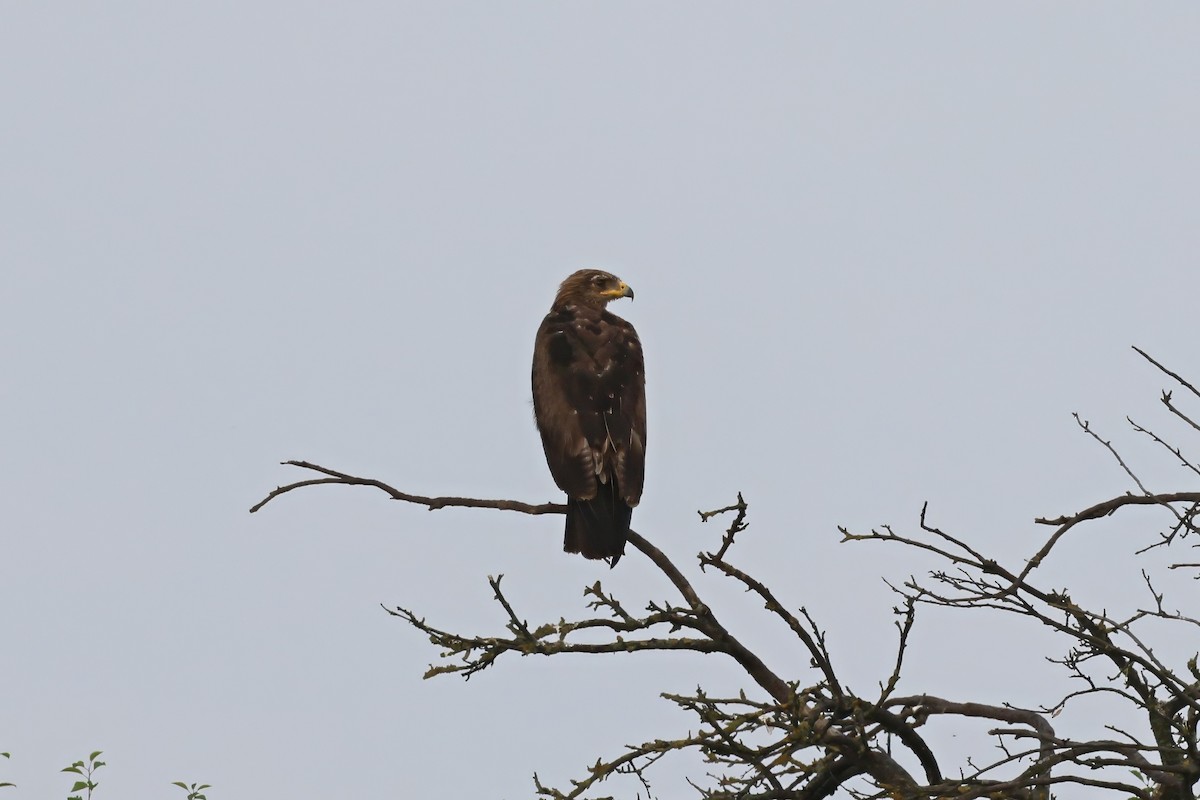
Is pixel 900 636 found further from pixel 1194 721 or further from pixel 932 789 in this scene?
pixel 1194 721

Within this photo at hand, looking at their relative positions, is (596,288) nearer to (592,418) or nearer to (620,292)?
(620,292)

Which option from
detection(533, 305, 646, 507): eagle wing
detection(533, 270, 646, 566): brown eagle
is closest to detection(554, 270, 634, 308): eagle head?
detection(533, 270, 646, 566): brown eagle

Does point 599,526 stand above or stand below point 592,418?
below

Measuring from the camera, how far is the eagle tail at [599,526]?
26.2 feet

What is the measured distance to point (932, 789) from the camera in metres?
5.26

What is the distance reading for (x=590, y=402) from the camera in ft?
29.7

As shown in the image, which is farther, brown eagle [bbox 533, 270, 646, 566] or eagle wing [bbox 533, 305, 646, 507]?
eagle wing [bbox 533, 305, 646, 507]

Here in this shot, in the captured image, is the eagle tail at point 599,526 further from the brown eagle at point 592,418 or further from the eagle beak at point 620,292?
the eagle beak at point 620,292

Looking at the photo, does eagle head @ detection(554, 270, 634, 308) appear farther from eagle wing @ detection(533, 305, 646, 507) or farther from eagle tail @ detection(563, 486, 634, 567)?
eagle tail @ detection(563, 486, 634, 567)

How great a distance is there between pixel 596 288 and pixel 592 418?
2741mm

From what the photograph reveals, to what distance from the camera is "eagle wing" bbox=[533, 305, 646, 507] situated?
8.47 meters

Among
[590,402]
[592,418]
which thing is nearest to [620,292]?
[590,402]

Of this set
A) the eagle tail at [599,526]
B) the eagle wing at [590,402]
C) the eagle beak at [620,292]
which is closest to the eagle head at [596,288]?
the eagle beak at [620,292]

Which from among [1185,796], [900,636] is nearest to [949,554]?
[900,636]
